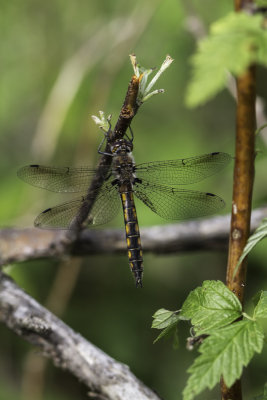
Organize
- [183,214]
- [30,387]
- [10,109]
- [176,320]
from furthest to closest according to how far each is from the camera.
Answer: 1. [10,109]
2. [30,387]
3. [183,214]
4. [176,320]

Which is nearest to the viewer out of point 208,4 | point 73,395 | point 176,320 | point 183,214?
point 176,320

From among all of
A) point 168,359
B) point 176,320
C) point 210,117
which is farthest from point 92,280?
point 176,320

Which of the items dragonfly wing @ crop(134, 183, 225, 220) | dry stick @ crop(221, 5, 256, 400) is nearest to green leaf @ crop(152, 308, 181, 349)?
dry stick @ crop(221, 5, 256, 400)

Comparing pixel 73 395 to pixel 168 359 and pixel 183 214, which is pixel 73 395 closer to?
pixel 168 359

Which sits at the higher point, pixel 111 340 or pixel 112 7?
pixel 112 7

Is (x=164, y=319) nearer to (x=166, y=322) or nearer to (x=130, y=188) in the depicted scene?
(x=166, y=322)

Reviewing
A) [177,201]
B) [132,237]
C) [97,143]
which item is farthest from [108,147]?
[97,143]
